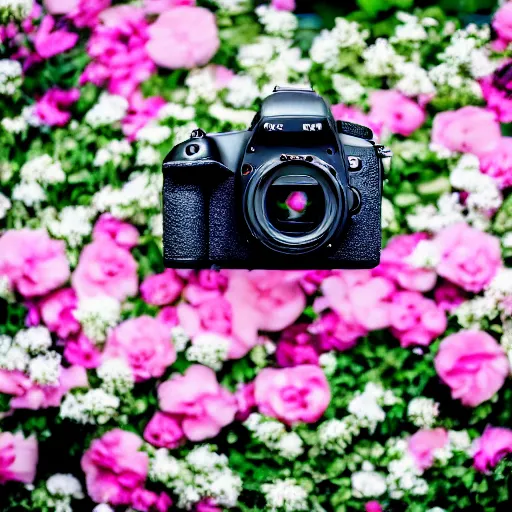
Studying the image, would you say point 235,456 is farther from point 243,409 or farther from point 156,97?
point 156,97

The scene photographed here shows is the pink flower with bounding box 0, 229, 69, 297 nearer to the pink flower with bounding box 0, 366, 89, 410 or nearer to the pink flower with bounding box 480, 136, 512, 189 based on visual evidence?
the pink flower with bounding box 0, 366, 89, 410

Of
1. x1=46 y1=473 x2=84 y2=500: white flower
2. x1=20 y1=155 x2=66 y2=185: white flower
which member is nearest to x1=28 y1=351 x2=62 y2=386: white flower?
x1=46 y1=473 x2=84 y2=500: white flower

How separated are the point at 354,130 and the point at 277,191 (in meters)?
0.12

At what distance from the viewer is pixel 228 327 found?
2.95 feet

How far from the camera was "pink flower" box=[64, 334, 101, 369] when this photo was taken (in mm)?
923

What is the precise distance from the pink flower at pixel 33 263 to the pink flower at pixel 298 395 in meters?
0.31

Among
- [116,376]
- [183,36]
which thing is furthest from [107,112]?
[116,376]

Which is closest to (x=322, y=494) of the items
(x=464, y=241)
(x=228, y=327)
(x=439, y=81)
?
(x=228, y=327)

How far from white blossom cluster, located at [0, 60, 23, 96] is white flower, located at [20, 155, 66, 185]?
4.3 inches

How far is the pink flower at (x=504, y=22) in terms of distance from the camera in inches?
36.6

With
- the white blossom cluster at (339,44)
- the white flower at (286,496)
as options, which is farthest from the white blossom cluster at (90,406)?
the white blossom cluster at (339,44)

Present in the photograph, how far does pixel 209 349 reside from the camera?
0.89 m

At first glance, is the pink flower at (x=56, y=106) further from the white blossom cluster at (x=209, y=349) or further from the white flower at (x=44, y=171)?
the white blossom cluster at (x=209, y=349)

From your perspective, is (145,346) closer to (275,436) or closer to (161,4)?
(275,436)
